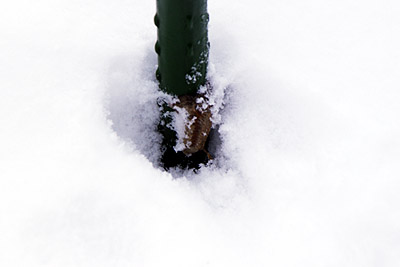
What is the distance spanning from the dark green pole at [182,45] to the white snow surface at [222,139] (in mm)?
90

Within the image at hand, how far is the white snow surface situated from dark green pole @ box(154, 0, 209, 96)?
0.09 meters

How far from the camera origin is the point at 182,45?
1.05 m

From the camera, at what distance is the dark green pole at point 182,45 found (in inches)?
39.0

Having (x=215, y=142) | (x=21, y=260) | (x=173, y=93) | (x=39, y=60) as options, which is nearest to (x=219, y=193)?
(x=215, y=142)

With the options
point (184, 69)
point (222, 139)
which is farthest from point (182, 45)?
point (222, 139)

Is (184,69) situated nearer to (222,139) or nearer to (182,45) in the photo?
(182,45)

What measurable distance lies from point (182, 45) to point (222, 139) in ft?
1.05

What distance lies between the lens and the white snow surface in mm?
959

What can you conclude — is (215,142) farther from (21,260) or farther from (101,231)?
(21,260)

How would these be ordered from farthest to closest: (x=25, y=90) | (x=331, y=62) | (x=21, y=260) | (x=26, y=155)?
(x=331, y=62) → (x=25, y=90) → (x=26, y=155) → (x=21, y=260)

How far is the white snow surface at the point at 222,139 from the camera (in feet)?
3.15

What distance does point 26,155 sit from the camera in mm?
1026

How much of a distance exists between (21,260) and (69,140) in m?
0.30

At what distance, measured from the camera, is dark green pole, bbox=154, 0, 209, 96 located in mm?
990
